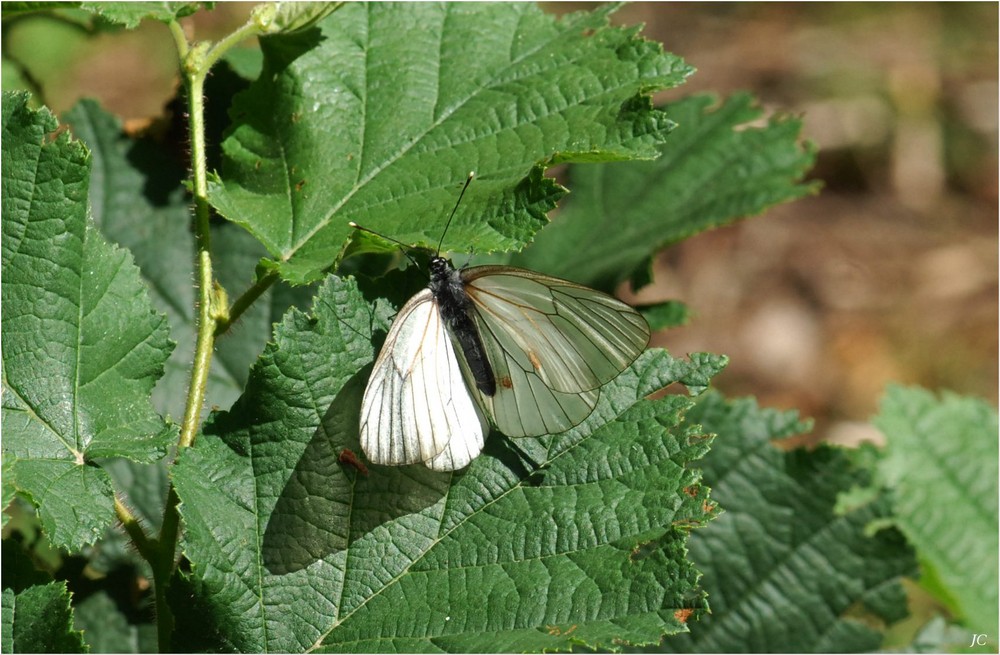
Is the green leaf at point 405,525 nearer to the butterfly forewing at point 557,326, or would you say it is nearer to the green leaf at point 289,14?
the butterfly forewing at point 557,326

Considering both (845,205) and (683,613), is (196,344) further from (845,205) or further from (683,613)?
(845,205)

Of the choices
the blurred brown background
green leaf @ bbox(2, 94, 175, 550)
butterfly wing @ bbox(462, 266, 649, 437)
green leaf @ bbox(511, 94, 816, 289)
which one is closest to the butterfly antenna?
butterfly wing @ bbox(462, 266, 649, 437)

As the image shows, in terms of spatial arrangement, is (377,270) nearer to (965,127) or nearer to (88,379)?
(88,379)

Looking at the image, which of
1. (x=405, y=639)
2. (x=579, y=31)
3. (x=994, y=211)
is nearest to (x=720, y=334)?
(x=994, y=211)

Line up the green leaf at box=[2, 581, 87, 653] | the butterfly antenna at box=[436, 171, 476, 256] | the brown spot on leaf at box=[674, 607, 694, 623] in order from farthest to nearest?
the butterfly antenna at box=[436, 171, 476, 256]
the brown spot on leaf at box=[674, 607, 694, 623]
the green leaf at box=[2, 581, 87, 653]

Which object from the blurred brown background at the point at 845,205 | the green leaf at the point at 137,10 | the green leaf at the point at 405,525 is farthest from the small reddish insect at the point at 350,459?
the blurred brown background at the point at 845,205

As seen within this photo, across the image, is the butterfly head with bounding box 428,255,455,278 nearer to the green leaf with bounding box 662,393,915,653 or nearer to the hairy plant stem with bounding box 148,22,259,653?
the hairy plant stem with bounding box 148,22,259,653
